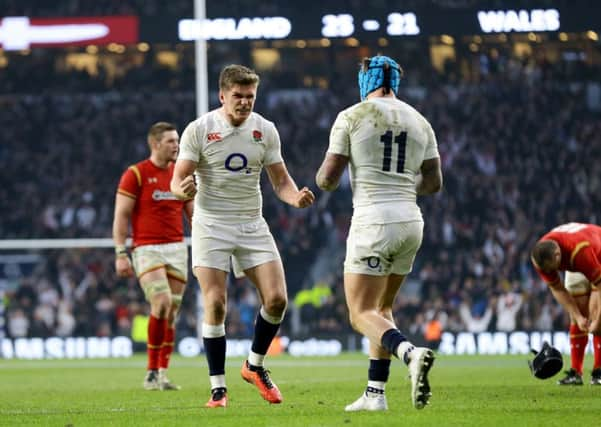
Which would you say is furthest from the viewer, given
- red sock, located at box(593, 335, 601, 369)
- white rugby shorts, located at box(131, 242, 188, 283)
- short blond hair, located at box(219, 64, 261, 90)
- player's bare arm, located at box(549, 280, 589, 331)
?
white rugby shorts, located at box(131, 242, 188, 283)

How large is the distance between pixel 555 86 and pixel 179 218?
62.3 ft

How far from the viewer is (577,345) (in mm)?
12023

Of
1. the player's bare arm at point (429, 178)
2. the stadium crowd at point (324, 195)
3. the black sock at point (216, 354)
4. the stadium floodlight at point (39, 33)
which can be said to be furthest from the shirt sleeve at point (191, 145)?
the stadium crowd at point (324, 195)

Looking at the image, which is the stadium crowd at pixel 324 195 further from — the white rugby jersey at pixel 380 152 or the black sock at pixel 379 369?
the white rugby jersey at pixel 380 152

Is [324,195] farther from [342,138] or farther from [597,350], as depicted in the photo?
[342,138]

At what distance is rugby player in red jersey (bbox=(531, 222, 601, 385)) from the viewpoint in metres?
11.0

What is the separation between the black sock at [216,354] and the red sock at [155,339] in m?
2.94

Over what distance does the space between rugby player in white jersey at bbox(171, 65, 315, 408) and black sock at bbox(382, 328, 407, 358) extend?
1.54 meters

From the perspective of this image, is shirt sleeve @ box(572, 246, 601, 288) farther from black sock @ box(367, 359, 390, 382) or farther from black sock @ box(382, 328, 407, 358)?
black sock @ box(382, 328, 407, 358)

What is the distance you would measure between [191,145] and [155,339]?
11.8 ft

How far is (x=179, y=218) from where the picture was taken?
1264 centimetres

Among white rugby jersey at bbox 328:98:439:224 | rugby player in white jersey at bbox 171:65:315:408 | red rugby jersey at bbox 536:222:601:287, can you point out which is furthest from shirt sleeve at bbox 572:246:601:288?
white rugby jersey at bbox 328:98:439:224

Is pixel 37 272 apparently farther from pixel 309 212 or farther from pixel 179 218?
pixel 179 218

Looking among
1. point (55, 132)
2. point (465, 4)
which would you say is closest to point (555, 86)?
point (465, 4)
